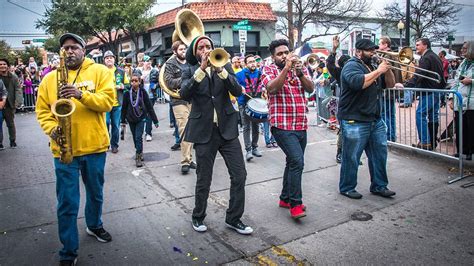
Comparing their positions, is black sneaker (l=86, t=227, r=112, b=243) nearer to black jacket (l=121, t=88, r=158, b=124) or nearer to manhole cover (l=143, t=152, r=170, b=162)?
black jacket (l=121, t=88, r=158, b=124)

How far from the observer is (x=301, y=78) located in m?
4.46

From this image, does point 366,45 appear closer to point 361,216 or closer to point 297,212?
point 361,216

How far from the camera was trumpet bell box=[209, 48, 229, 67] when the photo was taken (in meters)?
3.74

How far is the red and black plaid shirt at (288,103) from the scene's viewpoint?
4.47m

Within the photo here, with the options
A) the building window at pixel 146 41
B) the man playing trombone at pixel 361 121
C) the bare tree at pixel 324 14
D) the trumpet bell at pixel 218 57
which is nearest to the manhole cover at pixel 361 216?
the man playing trombone at pixel 361 121

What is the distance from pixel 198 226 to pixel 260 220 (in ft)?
2.42

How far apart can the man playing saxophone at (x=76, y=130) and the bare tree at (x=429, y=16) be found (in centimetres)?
3346

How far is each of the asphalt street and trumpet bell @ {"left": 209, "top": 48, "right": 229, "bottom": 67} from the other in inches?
69.8

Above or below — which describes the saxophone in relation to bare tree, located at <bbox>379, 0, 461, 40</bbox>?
below

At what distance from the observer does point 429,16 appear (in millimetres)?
34000

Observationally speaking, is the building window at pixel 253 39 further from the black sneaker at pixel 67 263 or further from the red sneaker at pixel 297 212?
the black sneaker at pixel 67 263

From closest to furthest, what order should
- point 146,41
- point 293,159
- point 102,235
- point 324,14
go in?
point 102,235, point 293,159, point 324,14, point 146,41

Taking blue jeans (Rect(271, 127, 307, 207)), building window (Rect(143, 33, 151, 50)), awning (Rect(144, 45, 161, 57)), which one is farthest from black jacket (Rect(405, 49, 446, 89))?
building window (Rect(143, 33, 151, 50))

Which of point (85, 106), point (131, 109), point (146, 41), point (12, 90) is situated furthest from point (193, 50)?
point (146, 41)
